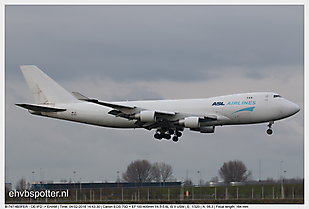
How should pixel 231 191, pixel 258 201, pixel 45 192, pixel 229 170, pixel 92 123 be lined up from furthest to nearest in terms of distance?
pixel 229 170 < pixel 92 123 < pixel 45 192 < pixel 231 191 < pixel 258 201

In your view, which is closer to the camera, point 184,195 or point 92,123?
point 184,195

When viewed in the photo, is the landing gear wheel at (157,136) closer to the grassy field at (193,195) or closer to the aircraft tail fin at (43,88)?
the grassy field at (193,195)

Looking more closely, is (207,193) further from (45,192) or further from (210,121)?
(45,192)

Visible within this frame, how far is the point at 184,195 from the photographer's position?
55.5 m

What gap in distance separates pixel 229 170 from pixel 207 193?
1607 centimetres

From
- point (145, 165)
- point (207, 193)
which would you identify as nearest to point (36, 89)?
point (145, 165)

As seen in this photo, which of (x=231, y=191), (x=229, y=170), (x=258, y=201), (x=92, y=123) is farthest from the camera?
→ (x=229, y=170)

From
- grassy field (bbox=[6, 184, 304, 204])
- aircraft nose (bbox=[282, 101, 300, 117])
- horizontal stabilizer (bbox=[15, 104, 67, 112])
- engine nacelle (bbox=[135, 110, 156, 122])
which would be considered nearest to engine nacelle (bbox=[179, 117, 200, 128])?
engine nacelle (bbox=[135, 110, 156, 122])

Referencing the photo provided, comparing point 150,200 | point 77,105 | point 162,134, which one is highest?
point 77,105

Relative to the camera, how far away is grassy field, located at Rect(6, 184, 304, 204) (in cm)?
5265

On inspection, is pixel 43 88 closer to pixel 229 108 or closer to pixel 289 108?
pixel 229 108

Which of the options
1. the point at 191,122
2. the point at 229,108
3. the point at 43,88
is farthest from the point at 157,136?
the point at 43,88

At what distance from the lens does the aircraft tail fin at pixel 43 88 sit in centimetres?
6894

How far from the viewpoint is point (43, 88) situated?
69438mm
